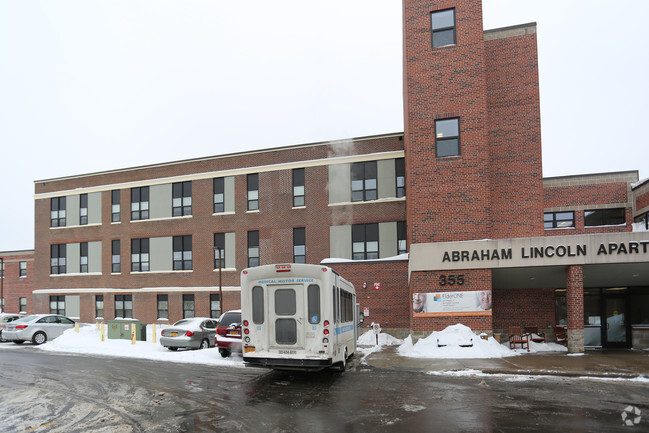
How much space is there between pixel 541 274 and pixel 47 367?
57.3ft

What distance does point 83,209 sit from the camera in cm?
3941

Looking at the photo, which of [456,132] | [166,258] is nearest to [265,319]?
[456,132]

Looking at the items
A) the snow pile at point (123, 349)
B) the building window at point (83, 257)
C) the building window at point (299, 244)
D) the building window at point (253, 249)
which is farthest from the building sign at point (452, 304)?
the building window at point (83, 257)

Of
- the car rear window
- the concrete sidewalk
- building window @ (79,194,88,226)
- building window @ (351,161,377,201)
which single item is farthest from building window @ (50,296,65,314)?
the concrete sidewalk

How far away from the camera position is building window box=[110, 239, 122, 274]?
37.7 m

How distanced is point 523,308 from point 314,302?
12.6 metres

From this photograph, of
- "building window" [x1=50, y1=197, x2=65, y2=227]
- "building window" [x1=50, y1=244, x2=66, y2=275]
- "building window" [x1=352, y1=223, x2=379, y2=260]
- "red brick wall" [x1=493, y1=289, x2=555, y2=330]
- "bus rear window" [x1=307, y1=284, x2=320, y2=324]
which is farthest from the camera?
"building window" [x1=50, y1=197, x2=65, y2=227]

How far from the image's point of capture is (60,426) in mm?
8078

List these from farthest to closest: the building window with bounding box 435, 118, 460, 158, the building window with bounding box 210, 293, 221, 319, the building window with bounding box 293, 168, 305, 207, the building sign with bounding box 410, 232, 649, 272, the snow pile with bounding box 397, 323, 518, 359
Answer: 1. the building window with bounding box 210, 293, 221, 319
2. the building window with bounding box 293, 168, 305, 207
3. the building window with bounding box 435, 118, 460, 158
4. the building sign with bounding box 410, 232, 649, 272
5. the snow pile with bounding box 397, 323, 518, 359

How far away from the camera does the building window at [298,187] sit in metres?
32.2

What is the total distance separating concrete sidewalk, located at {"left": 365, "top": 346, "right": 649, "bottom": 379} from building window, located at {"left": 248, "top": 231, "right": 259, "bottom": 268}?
16.9m

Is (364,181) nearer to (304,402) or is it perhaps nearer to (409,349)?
(409,349)

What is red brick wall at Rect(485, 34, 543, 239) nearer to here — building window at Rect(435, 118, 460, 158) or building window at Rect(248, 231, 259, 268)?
building window at Rect(435, 118, 460, 158)

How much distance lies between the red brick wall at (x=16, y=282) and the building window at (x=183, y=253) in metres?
25.2
